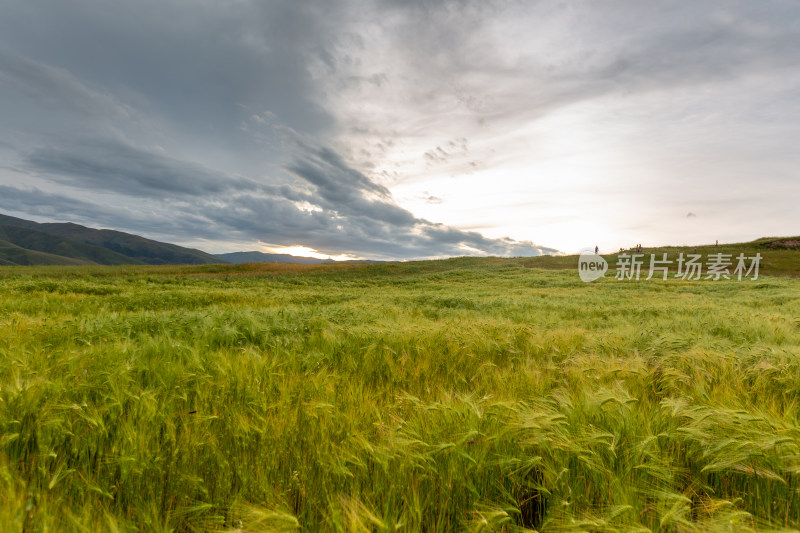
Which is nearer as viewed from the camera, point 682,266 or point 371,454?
point 371,454

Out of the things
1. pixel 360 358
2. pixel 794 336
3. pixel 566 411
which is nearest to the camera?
pixel 566 411

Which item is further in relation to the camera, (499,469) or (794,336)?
(794,336)

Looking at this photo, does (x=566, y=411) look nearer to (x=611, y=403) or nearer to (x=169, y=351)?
(x=611, y=403)

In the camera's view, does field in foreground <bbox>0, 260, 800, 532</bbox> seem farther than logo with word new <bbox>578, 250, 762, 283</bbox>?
No

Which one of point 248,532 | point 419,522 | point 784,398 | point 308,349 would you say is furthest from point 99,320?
point 784,398

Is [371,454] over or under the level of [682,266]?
under

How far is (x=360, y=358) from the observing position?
429cm

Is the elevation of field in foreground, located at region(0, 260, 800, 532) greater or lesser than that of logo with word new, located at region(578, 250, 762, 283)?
lesser

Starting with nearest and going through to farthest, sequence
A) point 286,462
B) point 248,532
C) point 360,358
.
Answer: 1. point 248,532
2. point 286,462
3. point 360,358

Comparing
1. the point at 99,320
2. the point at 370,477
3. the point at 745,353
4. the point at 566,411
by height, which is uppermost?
the point at 745,353

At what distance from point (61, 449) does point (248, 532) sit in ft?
5.45

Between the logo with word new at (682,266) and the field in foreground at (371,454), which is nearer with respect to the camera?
the field in foreground at (371,454)

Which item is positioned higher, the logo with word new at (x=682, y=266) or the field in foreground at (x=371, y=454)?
the logo with word new at (x=682, y=266)

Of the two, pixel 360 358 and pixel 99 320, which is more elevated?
pixel 360 358
